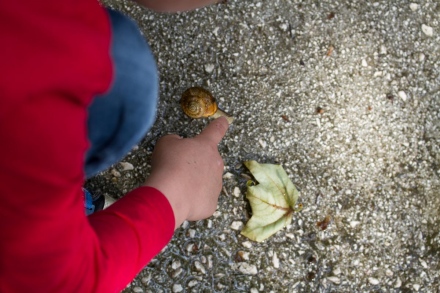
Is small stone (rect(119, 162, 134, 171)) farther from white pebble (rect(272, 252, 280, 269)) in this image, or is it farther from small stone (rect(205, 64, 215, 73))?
white pebble (rect(272, 252, 280, 269))

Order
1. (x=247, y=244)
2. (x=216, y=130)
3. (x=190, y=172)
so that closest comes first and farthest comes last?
(x=190, y=172) → (x=216, y=130) → (x=247, y=244)

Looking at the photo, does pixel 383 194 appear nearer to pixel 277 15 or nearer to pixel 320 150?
pixel 320 150

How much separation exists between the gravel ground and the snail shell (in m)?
0.07

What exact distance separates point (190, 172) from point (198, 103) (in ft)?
1.15

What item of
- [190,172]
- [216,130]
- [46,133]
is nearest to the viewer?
[46,133]

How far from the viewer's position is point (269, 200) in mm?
1868

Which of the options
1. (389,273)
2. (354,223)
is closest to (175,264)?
(354,223)

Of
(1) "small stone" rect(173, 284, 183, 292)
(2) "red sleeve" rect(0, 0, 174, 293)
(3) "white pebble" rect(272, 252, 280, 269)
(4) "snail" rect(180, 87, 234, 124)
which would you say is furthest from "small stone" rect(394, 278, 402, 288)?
(2) "red sleeve" rect(0, 0, 174, 293)

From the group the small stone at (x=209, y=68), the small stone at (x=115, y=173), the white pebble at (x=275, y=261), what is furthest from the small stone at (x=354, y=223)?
the small stone at (x=115, y=173)

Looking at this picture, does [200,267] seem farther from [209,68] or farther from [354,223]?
[209,68]

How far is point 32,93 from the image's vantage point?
0.73 m

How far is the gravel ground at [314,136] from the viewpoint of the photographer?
75.6 inches

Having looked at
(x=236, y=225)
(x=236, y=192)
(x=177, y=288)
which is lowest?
(x=177, y=288)

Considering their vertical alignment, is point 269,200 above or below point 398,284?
above
